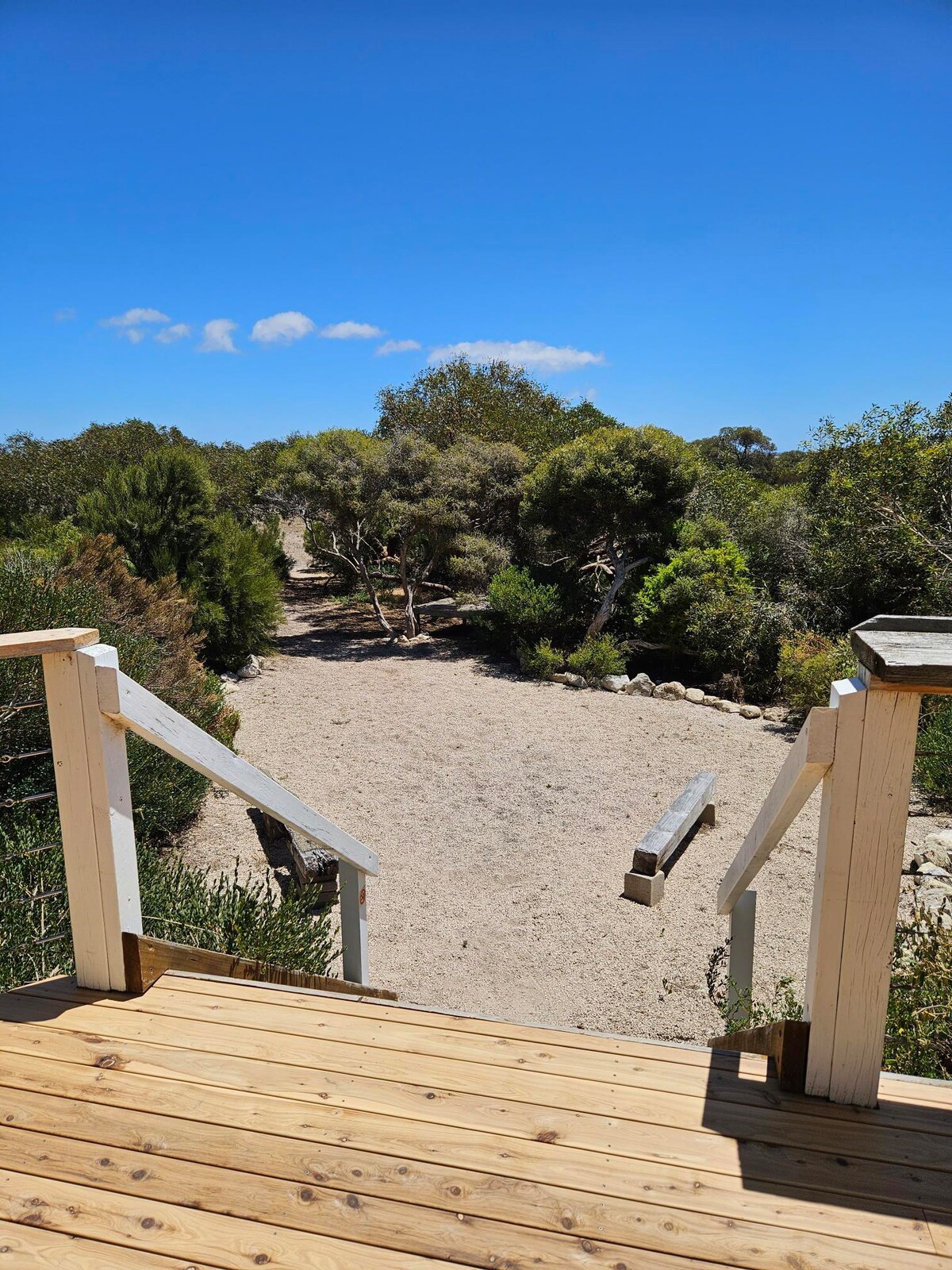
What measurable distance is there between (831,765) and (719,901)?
3.50 ft

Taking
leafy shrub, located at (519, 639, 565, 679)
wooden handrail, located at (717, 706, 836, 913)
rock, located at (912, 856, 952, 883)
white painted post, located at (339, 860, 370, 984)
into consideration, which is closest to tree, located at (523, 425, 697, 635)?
leafy shrub, located at (519, 639, 565, 679)

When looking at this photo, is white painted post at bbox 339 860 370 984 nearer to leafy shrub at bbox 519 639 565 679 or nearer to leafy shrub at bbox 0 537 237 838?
leafy shrub at bbox 0 537 237 838

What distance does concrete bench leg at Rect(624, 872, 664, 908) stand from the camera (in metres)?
5.33

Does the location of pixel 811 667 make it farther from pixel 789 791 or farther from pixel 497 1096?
pixel 497 1096

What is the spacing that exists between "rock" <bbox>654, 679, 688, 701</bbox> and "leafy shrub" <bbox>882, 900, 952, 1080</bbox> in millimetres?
7686

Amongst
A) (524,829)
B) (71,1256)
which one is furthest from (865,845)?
(524,829)

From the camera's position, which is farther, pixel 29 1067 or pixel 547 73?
pixel 547 73

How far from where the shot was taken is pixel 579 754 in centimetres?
827

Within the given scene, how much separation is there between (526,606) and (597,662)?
5.18 ft

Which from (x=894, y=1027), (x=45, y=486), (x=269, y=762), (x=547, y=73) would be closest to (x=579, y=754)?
(x=269, y=762)

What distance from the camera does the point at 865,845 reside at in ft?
4.85

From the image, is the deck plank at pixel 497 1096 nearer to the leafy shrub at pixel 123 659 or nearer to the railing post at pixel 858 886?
the railing post at pixel 858 886

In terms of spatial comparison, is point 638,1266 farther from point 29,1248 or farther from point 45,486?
point 45,486

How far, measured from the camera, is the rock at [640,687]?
34.6 ft
